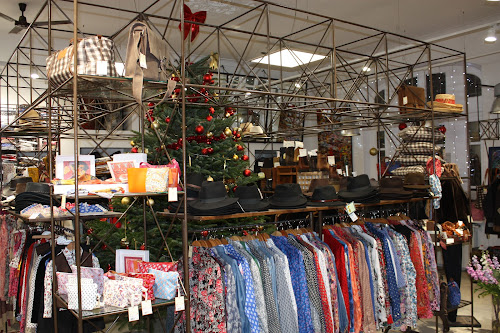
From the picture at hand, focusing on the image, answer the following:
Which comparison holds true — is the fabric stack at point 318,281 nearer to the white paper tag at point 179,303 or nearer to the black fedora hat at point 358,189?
the black fedora hat at point 358,189

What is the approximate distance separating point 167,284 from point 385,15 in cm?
711

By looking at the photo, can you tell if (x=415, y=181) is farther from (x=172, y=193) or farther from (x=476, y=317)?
(x=172, y=193)

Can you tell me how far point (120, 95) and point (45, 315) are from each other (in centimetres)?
179

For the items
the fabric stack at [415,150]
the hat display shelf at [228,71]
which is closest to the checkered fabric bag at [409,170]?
the fabric stack at [415,150]

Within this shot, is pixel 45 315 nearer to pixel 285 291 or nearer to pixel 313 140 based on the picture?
pixel 285 291

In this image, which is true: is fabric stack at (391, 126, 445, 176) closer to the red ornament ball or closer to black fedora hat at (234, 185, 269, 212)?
the red ornament ball

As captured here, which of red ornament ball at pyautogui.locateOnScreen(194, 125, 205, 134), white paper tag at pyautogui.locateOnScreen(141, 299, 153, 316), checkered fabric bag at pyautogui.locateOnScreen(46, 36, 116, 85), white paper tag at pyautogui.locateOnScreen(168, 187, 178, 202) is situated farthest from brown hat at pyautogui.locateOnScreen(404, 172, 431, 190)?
checkered fabric bag at pyautogui.locateOnScreen(46, 36, 116, 85)

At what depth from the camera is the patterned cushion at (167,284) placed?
2979 mm

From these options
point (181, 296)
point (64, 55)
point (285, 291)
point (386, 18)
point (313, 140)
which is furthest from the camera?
point (313, 140)

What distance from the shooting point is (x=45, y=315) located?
341 cm

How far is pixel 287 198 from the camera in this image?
4.30 metres

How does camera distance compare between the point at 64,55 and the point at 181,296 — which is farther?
the point at 181,296

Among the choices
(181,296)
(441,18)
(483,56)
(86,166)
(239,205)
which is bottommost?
(181,296)

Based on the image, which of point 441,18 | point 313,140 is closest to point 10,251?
point 441,18
